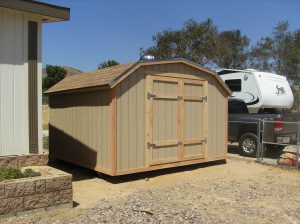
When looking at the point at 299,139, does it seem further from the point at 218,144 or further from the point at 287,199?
the point at 287,199

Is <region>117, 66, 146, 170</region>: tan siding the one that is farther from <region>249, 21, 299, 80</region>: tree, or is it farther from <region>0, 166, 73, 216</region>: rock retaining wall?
<region>249, 21, 299, 80</region>: tree

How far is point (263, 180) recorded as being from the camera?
366 inches

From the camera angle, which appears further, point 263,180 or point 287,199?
point 263,180

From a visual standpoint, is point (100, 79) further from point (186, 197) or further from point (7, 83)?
point (186, 197)

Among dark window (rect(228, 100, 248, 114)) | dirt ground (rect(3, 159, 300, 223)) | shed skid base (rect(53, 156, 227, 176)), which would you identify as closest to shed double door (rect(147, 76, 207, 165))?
shed skid base (rect(53, 156, 227, 176))

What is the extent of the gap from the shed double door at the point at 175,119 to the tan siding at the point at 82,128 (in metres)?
1.08

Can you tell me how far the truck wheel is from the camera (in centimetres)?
1248

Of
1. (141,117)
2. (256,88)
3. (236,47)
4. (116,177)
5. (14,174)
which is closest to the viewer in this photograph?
(14,174)

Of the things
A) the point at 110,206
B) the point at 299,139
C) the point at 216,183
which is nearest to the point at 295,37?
the point at 299,139

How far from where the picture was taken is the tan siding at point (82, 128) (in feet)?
28.7

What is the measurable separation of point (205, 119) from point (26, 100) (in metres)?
4.97

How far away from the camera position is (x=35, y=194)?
234 inches

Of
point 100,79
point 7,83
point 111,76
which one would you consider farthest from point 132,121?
point 7,83

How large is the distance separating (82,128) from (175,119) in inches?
90.1
